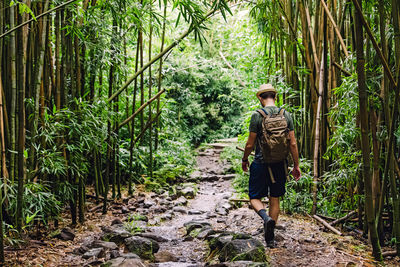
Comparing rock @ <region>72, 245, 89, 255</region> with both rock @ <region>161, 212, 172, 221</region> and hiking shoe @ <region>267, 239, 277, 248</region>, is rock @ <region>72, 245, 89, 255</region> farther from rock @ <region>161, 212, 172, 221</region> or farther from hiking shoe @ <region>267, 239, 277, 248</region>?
rock @ <region>161, 212, 172, 221</region>

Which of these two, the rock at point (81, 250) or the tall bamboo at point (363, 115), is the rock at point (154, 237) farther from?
the tall bamboo at point (363, 115)

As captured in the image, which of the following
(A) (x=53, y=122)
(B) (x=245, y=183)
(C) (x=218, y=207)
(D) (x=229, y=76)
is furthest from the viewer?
(D) (x=229, y=76)

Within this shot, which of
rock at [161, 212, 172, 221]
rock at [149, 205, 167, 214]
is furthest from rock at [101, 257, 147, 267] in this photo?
rock at [149, 205, 167, 214]

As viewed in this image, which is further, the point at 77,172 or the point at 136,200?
the point at 136,200

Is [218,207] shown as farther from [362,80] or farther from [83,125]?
[362,80]

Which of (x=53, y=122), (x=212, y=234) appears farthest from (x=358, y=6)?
(x=53, y=122)

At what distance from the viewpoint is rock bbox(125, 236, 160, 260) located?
7.64 ft

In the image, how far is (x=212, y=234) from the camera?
271 centimetres

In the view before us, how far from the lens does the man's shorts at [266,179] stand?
2.48 meters

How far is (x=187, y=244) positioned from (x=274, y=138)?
1.15 meters

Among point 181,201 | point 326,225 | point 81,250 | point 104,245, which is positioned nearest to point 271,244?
point 326,225

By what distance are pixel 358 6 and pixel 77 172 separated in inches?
89.9

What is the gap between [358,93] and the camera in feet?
6.27

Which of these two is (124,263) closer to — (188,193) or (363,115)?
(363,115)
